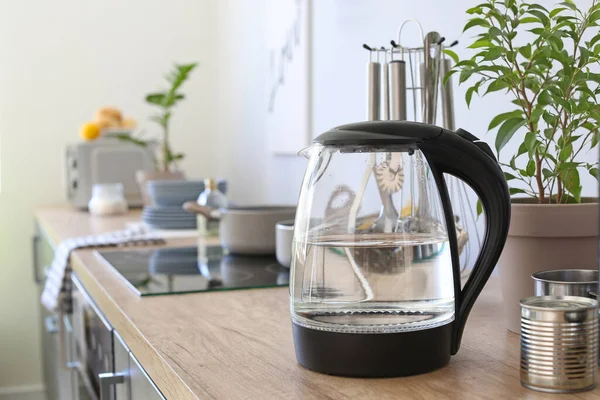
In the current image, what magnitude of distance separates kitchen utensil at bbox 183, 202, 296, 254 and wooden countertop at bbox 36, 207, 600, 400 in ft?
1.18

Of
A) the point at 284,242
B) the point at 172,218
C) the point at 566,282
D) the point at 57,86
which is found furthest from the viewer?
the point at 57,86

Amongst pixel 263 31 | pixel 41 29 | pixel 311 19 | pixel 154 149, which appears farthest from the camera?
pixel 41 29

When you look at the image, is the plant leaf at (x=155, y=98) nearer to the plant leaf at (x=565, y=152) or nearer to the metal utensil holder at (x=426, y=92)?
the metal utensil holder at (x=426, y=92)

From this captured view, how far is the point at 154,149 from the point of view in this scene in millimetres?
3217

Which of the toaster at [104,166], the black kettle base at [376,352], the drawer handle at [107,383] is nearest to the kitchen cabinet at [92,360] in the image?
the drawer handle at [107,383]

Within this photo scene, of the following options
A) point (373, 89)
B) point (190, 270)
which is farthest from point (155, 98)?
point (373, 89)

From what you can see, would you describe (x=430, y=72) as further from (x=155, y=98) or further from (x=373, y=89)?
(x=155, y=98)

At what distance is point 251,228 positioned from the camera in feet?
5.27

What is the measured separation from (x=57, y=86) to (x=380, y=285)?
3146 mm

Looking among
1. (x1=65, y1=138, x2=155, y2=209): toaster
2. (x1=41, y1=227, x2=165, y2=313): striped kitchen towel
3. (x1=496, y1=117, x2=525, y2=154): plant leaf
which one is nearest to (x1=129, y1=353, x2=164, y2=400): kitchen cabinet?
(x1=496, y1=117, x2=525, y2=154): plant leaf

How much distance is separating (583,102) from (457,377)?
0.32 metres

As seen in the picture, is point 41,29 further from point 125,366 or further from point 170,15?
point 125,366

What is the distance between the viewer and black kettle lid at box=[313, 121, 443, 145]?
717mm

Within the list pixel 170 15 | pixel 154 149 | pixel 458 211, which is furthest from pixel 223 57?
pixel 458 211
